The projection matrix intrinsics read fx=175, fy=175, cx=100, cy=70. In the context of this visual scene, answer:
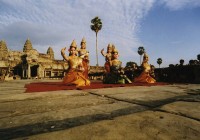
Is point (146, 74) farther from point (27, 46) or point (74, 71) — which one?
point (27, 46)

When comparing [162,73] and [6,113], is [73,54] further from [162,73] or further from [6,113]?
[162,73]

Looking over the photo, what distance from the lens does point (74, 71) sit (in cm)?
748

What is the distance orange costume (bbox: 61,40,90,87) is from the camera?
23.9 feet

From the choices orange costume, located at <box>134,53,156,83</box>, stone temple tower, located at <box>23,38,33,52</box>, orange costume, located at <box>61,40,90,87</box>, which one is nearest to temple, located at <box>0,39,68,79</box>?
stone temple tower, located at <box>23,38,33,52</box>

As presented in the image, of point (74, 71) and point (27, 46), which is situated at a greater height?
point (27, 46)

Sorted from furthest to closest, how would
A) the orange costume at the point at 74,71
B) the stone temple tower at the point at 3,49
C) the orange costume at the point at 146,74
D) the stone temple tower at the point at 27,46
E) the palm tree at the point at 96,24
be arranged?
the stone temple tower at the point at 27,46
the stone temple tower at the point at 3,49
the palm tree at the point at 96,24
the orange costume at the point at 146,74
the orange costume at the point at 74,71

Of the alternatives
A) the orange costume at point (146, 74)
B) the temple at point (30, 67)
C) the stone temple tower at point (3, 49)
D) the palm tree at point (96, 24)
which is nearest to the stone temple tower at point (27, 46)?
the stone temple tower at point (3, 49)

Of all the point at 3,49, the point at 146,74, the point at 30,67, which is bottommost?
the point at 146,74

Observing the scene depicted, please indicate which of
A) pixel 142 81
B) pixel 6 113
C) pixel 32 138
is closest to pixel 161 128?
pixel 32 138

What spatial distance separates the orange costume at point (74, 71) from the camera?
7.29 m

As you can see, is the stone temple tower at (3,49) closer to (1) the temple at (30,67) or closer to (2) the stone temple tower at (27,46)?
(2) the stone temple tower at (27,46)

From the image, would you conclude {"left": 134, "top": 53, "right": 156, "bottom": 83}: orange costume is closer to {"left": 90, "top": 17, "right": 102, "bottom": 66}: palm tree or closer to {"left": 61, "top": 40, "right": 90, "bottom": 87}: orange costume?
{"left": 61, "top": 40, "right": 90, "bottom": 87}: orange costume

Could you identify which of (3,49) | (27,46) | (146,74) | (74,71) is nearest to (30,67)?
(3,49)

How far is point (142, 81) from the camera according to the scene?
34.3ft
